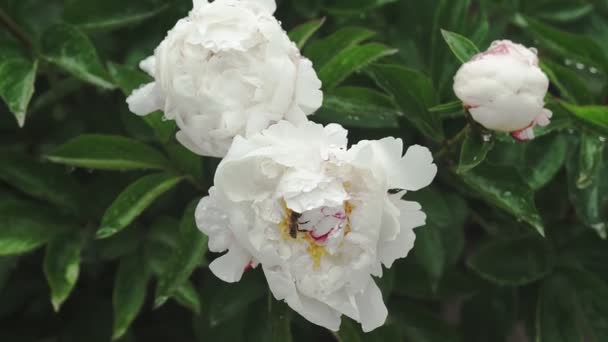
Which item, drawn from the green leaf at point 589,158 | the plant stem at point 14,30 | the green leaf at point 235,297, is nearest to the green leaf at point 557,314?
the green leaf at point 589,158

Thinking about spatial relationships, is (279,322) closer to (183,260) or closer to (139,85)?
(183,260)

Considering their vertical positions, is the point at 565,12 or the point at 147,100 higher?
the point at 147,100

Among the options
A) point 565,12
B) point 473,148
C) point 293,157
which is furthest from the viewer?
point 565,12

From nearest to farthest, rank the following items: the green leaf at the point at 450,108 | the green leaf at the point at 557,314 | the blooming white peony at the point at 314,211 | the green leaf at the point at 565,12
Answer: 1. the blooming white peony at the point at 314,211
2. the green leaf at the point at 450,108
3. the green leaf at the point at 557,314
4. the green leaf at the point at 565,12

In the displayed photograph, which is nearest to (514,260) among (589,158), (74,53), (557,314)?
(557,314)

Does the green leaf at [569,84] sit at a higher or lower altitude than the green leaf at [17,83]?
lower

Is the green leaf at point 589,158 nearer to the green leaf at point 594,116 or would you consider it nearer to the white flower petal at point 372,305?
the green leaf at point 594,116

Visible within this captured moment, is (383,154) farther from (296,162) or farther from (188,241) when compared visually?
(188,241)
